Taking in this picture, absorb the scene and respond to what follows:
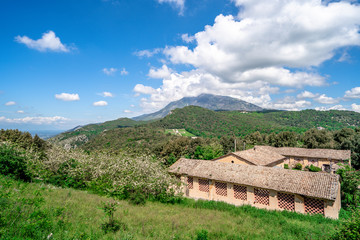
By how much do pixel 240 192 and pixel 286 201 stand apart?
3782 mm

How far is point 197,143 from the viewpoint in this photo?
53156 millimetres

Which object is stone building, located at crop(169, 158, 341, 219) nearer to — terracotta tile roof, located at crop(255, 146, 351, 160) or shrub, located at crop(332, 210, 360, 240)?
shrub, located at crop(332, 210, 360, 240)

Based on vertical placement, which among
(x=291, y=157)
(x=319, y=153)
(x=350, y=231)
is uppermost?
(x=350, y=231)

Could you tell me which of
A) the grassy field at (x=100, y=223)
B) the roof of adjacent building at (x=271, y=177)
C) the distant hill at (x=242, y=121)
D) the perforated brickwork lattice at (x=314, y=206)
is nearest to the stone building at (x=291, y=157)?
the roof of adjacent building at (x=271, y=177)

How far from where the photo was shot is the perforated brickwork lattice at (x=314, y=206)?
14.1 meters

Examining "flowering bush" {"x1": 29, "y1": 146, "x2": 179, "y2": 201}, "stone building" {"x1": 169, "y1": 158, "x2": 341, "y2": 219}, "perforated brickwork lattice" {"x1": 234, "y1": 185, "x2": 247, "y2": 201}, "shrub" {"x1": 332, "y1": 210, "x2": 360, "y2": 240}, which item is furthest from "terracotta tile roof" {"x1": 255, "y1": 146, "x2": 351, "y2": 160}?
"shrub" {"x1": 332, "y1": 210, "x2": 360, "y2": 240}

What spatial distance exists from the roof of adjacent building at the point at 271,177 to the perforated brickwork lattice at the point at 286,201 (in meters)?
0.70

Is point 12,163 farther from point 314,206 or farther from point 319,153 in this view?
point 319,153

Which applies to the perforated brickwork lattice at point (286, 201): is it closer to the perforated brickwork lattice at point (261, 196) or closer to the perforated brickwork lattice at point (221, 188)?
the perforated brickwork lattice at point (261, 196)

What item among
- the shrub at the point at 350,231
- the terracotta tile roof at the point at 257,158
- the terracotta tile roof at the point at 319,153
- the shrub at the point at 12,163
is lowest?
the terracotta tile roof at the point at 319,153

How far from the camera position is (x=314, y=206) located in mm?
14367

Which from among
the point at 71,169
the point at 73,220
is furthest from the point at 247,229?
the point at 71,169

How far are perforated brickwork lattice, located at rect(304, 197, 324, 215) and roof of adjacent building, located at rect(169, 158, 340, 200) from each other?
64cm

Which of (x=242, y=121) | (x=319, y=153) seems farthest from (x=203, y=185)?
(x=242, y=121)
